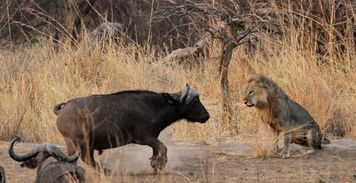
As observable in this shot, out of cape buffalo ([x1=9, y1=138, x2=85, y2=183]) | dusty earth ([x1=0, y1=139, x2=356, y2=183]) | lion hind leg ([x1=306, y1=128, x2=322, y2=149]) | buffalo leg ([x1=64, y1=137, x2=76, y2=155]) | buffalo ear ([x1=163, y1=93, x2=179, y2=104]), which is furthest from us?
lion hind leg ([x1=306, y1=128, x2=322, y2=149])

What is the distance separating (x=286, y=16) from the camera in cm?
1648

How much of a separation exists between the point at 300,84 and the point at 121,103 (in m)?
4.89

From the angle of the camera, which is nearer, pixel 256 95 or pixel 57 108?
pixel 57 108

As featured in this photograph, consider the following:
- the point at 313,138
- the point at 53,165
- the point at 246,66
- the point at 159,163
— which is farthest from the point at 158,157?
the point at 246,66

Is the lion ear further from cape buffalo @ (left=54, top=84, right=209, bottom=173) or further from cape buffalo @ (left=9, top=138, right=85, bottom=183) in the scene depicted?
cape buffalo @ (left=9, top=138, right=85, bottom=183)

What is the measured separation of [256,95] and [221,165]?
1111 mm

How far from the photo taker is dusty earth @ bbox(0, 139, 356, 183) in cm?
886

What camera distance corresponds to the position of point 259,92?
418 inches

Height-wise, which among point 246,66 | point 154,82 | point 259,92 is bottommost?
point 259,92

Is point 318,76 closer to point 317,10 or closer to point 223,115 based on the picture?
point 223,115

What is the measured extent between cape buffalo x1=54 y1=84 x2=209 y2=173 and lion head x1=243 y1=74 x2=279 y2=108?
1.38 metres

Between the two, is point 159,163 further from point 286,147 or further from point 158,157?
point 286,147

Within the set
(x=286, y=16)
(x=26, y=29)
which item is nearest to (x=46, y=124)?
(x=286, y=16)

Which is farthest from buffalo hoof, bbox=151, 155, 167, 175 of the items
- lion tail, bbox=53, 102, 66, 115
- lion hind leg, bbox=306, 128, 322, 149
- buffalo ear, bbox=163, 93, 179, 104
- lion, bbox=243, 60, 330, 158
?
lion hind leg, bbox=306, 128, 322, 149
